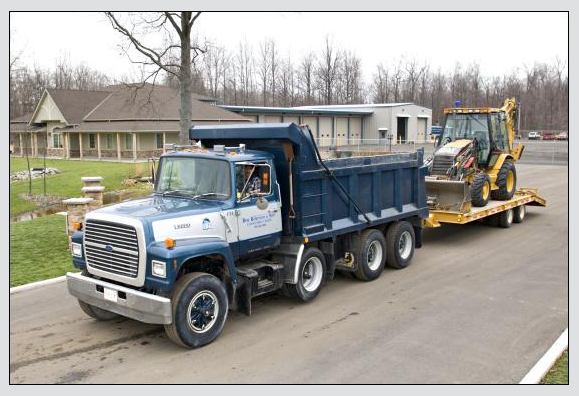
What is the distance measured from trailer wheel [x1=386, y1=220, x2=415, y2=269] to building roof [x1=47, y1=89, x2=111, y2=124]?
41.0 m

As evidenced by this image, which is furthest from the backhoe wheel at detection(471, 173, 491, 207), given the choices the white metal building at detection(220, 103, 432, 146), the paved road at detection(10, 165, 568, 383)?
the white metal building at detection(220, 103, 432, 146)

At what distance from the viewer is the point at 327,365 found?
6.45m

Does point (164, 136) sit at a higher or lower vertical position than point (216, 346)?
higher

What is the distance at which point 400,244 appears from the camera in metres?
11.3

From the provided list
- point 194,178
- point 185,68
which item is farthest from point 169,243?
point 185,68

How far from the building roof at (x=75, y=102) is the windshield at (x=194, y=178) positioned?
41.5 m

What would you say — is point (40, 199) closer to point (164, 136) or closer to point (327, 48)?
point (164, 136)

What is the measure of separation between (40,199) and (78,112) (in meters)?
26.9

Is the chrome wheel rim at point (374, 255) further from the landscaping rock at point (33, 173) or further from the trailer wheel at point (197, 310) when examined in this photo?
the landscaping rock at point (33, 173)

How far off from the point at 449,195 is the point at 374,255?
4.10 metres

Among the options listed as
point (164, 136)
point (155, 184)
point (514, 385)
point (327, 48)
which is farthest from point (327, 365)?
point (327, 48)

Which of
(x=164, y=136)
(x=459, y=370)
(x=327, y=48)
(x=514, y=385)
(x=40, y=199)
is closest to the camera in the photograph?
(x=514, y=385)

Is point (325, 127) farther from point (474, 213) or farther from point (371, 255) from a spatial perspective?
point (371, 255)

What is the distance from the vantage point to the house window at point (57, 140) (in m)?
47.5
